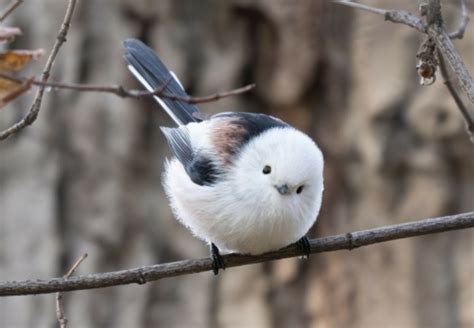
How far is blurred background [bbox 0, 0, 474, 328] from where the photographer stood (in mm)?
3865

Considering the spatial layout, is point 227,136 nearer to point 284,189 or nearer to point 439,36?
point 284,189

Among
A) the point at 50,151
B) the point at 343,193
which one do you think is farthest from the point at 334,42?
the point at 50,151

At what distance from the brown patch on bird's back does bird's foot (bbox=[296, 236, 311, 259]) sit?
0.27 m

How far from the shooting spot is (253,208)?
2.13 metres

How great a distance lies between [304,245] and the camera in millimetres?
2158

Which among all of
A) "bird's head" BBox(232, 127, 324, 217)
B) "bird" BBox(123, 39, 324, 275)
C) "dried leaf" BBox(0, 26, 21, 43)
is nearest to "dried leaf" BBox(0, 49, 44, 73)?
"dried leaf" BBox(0, 26, 21, 43)

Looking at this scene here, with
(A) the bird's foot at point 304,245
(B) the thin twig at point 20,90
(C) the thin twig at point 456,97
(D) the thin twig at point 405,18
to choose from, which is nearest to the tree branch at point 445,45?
(D) the thin twig at point 405,18

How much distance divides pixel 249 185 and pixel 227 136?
0.68ft

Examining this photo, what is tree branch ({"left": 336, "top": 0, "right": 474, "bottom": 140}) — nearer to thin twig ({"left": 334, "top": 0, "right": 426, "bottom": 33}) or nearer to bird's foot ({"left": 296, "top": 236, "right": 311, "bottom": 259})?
thin twig ({"left": 334, "top": 0, "right": 426, "bottom": 33})

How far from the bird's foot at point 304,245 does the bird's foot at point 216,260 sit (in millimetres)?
194

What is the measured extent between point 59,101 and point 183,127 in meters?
1.59

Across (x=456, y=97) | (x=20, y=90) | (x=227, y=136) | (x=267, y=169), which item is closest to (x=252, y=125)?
(x=227, y=136)

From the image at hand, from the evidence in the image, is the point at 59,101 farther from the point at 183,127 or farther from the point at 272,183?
the point at 272,183

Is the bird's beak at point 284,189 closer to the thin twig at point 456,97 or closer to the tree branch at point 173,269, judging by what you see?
the tree branch at point 173,269
